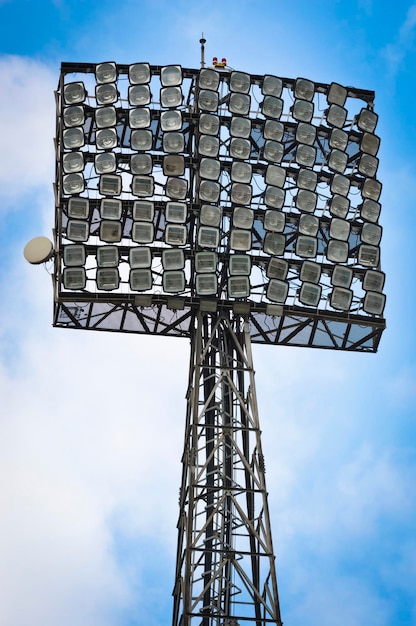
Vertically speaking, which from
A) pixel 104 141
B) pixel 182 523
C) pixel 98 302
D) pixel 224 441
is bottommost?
pixel 182 523

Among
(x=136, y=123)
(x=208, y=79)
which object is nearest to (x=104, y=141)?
(x=136, y=123)

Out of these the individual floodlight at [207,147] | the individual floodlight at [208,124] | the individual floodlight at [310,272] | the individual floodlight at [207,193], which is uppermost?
the individual floodlight at [208,124]

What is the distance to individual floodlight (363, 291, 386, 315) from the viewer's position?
46.8 meters

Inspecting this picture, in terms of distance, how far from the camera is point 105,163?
46.6 meters

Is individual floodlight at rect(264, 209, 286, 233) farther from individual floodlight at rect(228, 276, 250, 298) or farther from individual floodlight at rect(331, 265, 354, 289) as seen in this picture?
individual floodlight at rect(331, 265, 354, 289)

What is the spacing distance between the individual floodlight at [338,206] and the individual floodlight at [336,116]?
3154 millimetres

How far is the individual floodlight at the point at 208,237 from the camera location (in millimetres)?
46062

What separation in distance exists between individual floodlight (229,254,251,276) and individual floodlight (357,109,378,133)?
7636 mm

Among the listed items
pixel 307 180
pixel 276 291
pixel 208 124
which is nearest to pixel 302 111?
pixel 307 180

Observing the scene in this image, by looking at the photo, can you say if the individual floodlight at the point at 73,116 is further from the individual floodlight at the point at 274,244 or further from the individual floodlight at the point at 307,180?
the individual floodlight at the point at 307,180

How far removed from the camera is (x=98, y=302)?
4550 centimetres

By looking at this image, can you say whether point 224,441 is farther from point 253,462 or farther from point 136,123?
point 136,123

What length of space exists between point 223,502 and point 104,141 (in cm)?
1329

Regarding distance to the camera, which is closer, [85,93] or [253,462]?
[253,462]
